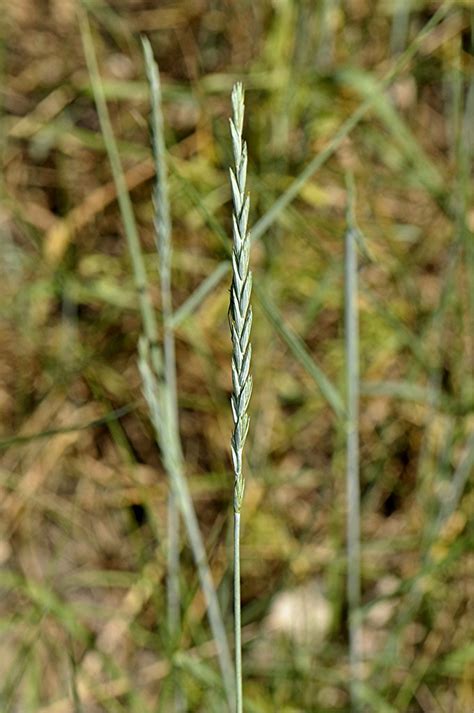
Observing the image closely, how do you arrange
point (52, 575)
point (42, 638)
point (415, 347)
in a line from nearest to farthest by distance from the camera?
point (415, 347), point (42, 638), point (52, 575)

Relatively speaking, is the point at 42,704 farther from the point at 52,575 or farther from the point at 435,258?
the point at 435,258

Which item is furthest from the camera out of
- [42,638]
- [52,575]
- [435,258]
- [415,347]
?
[435,258]

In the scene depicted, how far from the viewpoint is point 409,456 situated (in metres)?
Answer: 1.71

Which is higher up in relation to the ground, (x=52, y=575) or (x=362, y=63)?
(x=362, y=63)


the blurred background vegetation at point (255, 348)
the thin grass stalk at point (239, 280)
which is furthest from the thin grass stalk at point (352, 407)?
the thin grass stalk at point (239, 280)

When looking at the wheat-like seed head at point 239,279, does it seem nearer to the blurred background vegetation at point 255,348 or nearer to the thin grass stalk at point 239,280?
the thin grass stalk at point 239,280

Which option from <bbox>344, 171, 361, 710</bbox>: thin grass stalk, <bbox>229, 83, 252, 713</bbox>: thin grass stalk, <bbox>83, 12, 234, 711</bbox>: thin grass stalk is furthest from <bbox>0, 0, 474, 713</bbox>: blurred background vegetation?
<bbox>229, 83, 252, 713</bbox>: thin grass stalk

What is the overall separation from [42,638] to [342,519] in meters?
A: 0.48

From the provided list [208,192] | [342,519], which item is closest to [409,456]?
[342,519]

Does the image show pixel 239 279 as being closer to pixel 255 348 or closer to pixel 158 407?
pixel 158 407

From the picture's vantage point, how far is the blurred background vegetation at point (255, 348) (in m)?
1.52

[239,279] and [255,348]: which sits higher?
[239,279]

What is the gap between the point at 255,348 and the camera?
1673 mm

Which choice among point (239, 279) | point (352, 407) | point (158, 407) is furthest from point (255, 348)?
point (239, 279)
